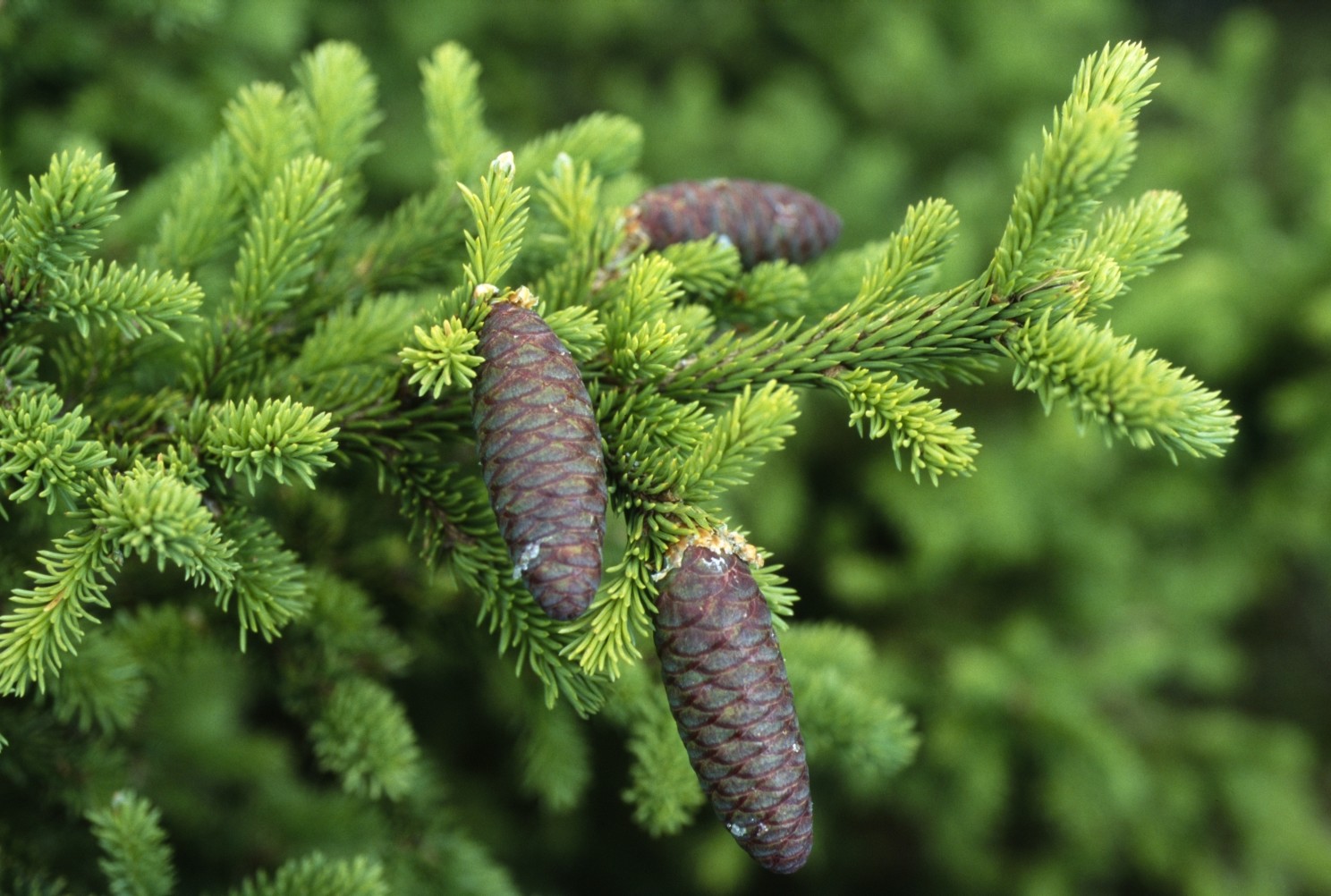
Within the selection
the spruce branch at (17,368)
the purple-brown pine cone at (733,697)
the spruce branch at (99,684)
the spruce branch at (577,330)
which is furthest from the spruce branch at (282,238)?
the purple-brown pine cone at (733,697)

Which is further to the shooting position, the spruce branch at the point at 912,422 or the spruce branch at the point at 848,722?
the spruce branch at the point at 848,722

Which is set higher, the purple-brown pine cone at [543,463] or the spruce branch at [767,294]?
the spruce branch at [767,294]

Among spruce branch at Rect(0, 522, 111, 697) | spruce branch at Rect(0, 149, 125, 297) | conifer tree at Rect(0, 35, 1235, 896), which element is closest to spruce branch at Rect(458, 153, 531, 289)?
conifer tree at Rect(0, 35, 1235, 896)

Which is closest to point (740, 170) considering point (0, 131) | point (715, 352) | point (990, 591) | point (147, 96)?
point (990, 591)

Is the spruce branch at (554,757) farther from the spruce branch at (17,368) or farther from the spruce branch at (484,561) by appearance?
the spruce branch at (17,368)

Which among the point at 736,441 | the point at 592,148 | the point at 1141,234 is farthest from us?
the point at 592,148

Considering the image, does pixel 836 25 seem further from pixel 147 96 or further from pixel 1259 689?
pixel 1259 689

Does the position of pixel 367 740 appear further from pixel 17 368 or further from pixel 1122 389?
pixel 1122 389

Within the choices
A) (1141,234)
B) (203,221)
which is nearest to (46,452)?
(203,221)
